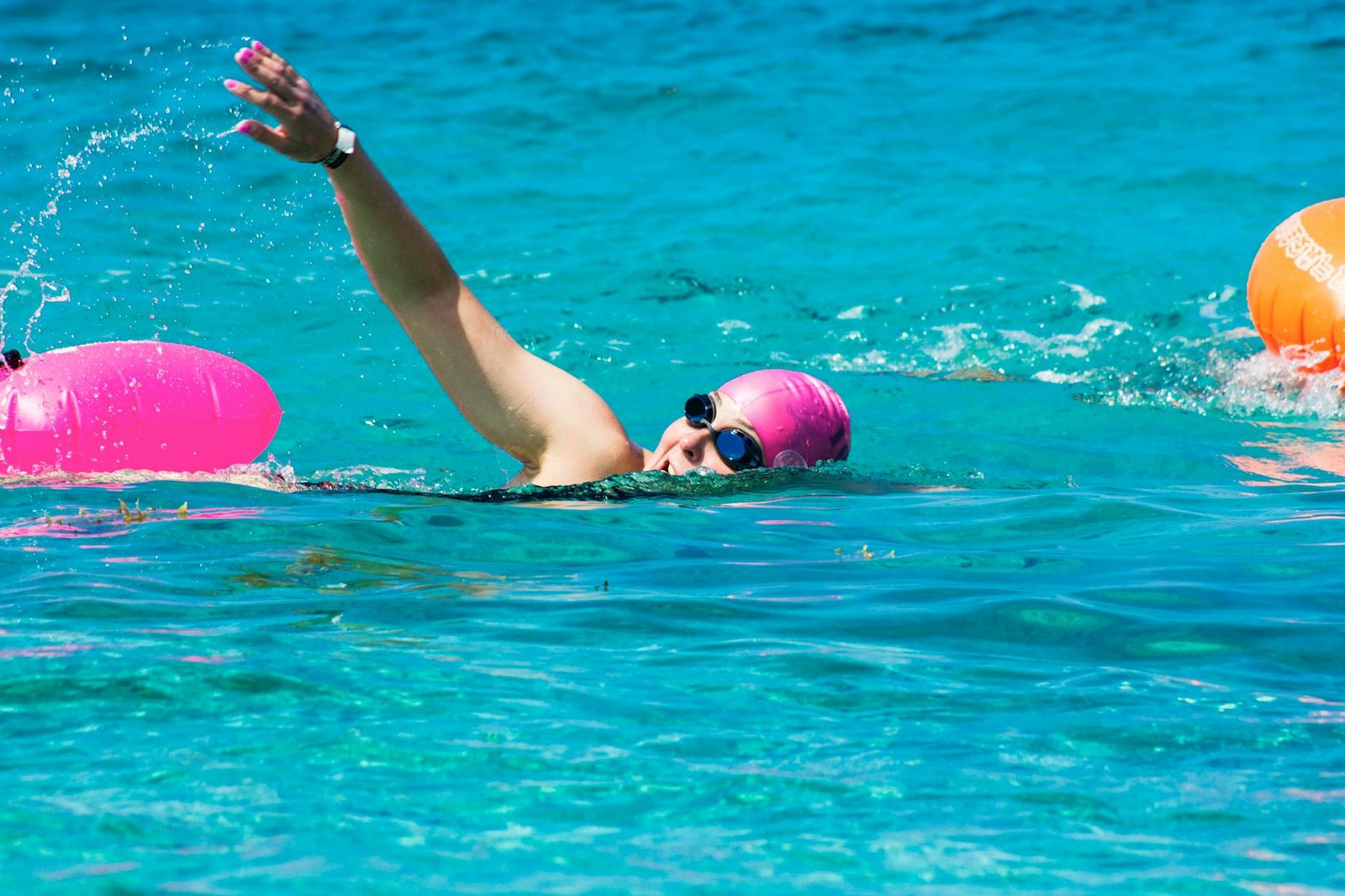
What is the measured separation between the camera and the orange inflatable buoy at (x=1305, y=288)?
298 inches

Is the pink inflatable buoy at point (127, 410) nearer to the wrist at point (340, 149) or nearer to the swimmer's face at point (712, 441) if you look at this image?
the swimmer's face at point (712, 441)

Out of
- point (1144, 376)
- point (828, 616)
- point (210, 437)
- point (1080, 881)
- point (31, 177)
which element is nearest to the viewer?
point (1080, 881)

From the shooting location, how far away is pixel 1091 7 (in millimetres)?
18312

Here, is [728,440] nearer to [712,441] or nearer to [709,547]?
[712,441]

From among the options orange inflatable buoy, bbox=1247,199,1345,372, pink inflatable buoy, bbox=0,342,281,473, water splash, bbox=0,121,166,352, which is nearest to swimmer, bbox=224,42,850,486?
pink inflatable buoy, bbox=0,342,281,473

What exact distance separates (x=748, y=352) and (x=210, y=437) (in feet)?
15.2

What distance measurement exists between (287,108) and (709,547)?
194cm

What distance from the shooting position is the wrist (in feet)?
13.5

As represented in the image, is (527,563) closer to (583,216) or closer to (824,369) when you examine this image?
(824,369)

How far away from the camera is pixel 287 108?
12.9 ft

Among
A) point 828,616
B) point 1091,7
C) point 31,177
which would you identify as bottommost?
point 828,616

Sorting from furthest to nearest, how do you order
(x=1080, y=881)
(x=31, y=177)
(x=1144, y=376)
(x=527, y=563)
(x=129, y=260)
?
(x=31, y=177) < (x=129, y=260) < (x=1144, y=376) < (x=527, y=563) < (x=1080, y=881)

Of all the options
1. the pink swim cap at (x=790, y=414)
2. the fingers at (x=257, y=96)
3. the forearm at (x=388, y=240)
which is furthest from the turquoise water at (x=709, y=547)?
the fingers at (x=257, y=96)

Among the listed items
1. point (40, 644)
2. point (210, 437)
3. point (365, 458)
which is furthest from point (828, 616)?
point (365, 458)
